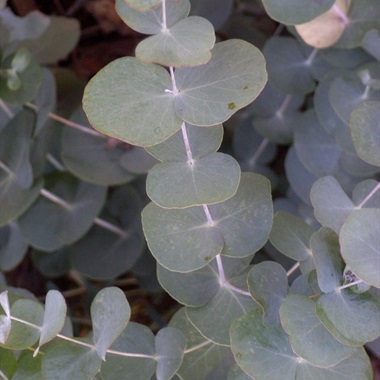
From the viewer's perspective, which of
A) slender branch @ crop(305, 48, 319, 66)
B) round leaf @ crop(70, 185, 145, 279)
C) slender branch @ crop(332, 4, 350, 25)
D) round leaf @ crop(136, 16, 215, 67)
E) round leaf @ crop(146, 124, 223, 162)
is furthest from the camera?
round leaf @ crop(70, 185, 145, 279)

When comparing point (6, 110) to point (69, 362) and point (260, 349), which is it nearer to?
point (69, 362)

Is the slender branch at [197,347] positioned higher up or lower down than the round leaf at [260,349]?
lower down

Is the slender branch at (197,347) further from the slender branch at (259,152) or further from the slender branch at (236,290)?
the slender branch at (259,152)

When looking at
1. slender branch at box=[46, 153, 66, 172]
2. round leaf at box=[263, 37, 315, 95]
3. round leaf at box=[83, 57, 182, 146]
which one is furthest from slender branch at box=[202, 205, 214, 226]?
slender branch at box=[46, 153, 66, 172]

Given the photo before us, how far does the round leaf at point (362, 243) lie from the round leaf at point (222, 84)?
15cm

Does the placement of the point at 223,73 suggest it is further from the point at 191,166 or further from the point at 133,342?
the point at 133,342

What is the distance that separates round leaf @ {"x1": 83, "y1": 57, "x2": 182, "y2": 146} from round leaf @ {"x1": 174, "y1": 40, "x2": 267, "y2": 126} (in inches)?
0.7

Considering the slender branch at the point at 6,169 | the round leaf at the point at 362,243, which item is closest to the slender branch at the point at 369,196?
the round leaf at the point at 362,243

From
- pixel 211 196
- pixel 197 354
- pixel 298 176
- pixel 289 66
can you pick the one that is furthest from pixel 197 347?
pixel 289 66

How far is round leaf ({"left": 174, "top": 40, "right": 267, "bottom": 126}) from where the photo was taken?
573 millimetres

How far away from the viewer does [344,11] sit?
83 cm

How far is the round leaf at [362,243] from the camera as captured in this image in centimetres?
55

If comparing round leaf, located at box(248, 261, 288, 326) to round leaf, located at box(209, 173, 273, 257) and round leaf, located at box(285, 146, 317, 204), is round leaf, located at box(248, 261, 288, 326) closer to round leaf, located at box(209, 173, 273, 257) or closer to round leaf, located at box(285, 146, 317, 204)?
round leaf, located at box(209, 173, 273, 257)

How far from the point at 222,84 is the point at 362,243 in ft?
0.68
